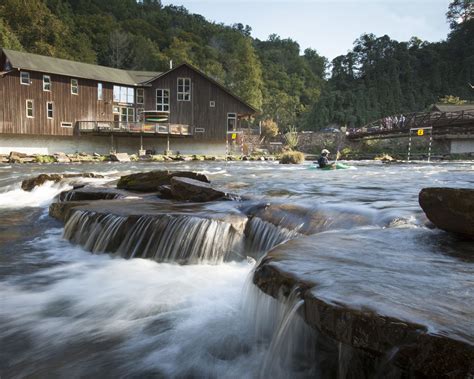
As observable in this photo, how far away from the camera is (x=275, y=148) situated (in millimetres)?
55969

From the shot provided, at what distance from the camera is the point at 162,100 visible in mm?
42156

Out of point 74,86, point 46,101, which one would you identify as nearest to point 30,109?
point 46,101

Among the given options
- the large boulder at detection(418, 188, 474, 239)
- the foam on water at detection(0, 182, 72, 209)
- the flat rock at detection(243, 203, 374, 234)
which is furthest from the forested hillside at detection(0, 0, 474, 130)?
the large boulder at detection(418, 188, 474, 239)

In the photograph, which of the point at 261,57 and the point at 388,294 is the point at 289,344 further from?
the point at 261,57

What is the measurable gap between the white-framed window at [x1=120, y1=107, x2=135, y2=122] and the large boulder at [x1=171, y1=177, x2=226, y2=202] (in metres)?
33.8

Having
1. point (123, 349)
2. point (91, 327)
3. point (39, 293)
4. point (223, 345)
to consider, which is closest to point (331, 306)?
point (223, 345)

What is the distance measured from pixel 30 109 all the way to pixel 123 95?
27.9 ft

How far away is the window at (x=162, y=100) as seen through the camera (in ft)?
138

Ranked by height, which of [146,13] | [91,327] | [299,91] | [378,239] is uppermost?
[146,13]

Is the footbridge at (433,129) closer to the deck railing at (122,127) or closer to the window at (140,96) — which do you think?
the deck railing at (122,127)

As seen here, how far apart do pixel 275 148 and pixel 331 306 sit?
53.7 metres

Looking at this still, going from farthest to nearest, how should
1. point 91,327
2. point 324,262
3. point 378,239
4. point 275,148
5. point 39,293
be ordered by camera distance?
point 275,148 < point 39,293 < point 378,239 < point 91,327 < point 324,262

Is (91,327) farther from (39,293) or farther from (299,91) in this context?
(299,91)

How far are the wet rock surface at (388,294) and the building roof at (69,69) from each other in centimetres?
3681
